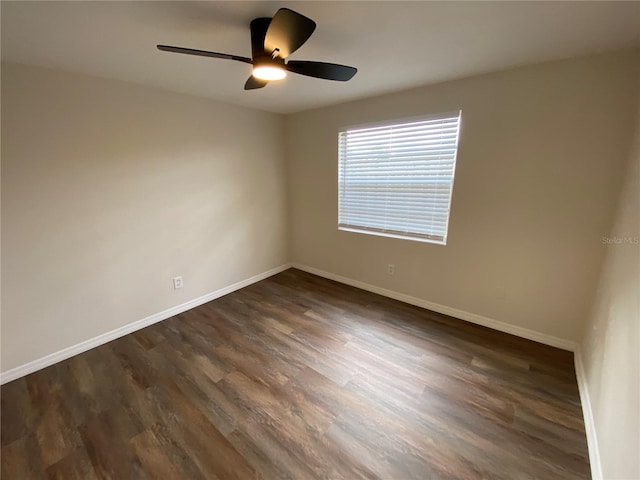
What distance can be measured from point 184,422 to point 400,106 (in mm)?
3058

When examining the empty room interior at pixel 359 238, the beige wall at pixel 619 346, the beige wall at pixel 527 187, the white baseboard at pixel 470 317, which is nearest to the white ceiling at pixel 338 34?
the empty room interior at pixel 359 238

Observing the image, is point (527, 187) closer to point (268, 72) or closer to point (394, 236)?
point (394, 236)

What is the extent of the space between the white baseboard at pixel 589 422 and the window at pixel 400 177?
134 centimetres

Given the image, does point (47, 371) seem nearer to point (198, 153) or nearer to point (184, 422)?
point (184, 422)

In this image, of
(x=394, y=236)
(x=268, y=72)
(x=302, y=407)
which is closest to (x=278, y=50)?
(x=268, y=72)

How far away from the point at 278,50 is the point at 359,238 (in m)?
2.26

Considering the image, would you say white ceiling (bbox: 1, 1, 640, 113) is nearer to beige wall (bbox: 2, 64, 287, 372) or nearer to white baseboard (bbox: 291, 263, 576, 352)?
beige wall (bbox: 2, 64, 287, 372)

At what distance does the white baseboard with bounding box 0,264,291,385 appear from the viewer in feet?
6.44

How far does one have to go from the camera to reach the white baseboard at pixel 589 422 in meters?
1.28

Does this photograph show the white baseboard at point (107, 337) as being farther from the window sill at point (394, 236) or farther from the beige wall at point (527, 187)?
the beige wall at point (527, 187)

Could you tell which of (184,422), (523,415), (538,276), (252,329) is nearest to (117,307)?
(252,329)

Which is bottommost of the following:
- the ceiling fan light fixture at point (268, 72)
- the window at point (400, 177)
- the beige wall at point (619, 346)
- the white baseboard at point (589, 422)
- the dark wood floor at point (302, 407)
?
the dark wood floor at point (302, 407)

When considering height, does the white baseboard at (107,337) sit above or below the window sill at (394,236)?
below

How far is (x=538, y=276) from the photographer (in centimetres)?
219
